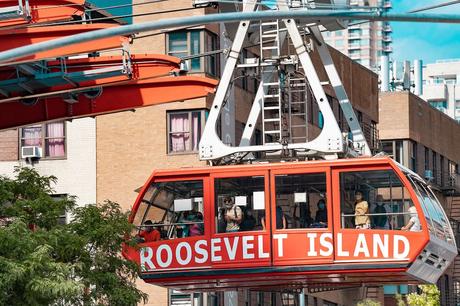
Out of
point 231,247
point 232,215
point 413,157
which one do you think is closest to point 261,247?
point 231,247

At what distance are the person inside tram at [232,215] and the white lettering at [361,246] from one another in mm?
2395

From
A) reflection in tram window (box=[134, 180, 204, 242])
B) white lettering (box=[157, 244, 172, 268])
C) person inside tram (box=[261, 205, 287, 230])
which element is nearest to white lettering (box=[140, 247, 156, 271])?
white lettering (box=[157, 244, 172, 268])

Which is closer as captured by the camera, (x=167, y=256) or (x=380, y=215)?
(x=380, y=215)

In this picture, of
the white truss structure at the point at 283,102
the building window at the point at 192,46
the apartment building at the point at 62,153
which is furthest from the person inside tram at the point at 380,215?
the apartment building at the point at 62,153

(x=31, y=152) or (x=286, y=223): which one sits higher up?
(x=31, y=152)

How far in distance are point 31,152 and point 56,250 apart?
24.1 metres

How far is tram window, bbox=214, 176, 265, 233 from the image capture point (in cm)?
3750

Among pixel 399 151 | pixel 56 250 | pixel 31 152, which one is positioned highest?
pixel 399 151

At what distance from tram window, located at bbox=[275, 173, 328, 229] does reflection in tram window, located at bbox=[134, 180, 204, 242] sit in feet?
5.28

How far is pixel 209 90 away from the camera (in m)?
39.3

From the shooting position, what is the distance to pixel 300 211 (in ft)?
123

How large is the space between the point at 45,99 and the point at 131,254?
4452 millimetres

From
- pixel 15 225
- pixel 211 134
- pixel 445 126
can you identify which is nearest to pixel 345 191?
pixel 211 134

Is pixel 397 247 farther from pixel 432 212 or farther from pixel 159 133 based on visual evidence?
pixel 159 133
